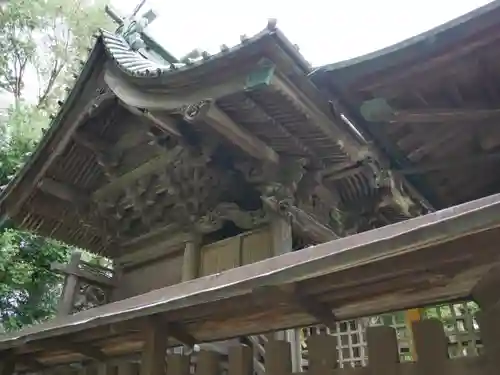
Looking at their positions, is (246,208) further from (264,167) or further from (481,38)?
(481,38)

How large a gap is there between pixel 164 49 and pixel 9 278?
696 centimetres

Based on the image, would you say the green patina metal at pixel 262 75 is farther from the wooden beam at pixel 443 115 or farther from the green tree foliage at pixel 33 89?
the green tree foliage at pixel 33 89

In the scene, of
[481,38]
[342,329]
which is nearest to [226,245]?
[342,329]

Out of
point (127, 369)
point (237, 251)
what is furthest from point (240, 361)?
point (237, 251)

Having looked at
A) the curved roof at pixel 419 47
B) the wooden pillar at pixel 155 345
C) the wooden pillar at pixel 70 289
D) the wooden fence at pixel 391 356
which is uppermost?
the curved roof at pixel 419 47

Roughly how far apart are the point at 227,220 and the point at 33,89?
1414cm

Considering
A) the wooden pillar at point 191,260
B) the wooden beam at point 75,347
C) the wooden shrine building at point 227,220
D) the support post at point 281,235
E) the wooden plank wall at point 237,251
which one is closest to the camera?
the wooden shrine building at point 227,220

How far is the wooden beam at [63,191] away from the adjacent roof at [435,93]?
13.9 feet

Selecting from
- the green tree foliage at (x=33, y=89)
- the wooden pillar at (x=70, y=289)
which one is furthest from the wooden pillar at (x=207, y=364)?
the green tree foliage at (x=33, y=89)

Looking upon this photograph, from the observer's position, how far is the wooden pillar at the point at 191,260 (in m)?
5.47

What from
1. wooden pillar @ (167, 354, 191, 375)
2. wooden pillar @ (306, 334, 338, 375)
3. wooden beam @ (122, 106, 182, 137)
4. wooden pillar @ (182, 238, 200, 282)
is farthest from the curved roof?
wooden pillar @ (182, 238, 200, 282)

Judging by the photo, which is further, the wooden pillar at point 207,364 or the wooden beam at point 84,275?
the wooden beam at point 84,275

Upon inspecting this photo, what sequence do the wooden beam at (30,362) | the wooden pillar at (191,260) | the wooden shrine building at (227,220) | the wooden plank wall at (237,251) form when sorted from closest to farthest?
the wooden shrine building at (227,220) < the wooden beam at (30,362) < the wooden plank wall at (237,251) < the wooden pillar at (191,260)

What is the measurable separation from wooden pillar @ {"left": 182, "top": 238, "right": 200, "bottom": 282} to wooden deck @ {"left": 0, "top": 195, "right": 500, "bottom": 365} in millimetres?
2506
